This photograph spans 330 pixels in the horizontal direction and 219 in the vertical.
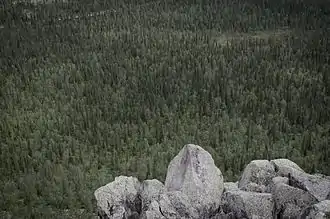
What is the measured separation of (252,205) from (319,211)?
1.22 m

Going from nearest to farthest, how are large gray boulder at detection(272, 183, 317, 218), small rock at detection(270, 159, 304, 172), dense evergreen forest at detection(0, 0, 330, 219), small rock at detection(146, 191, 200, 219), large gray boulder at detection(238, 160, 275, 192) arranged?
large gray boulder at detection(272, 183, 317, 218)
small rock at detection(146, 191, 200, 219)
large gray boulder at detection(238, 160, 275, 192)
small rock at detection(270, 159, 304, 172)
dense evergreen forest at detection(0, 0, 330, 219)

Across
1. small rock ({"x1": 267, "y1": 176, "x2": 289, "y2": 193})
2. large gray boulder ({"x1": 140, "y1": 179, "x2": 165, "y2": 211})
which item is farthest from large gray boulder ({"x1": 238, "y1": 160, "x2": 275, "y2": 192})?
large gray boulder ({"x1": 140, "y1": 179, "x2": 165, "y2": 211})

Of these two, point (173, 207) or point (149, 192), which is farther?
point (149, 192)

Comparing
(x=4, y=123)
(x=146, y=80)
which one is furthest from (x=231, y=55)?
(x=4, y=123)

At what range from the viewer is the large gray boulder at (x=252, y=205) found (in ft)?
23.7

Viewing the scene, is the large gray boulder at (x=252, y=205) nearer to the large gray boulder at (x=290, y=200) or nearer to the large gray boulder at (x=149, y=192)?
the large gray boulder at (x=290, y=200)

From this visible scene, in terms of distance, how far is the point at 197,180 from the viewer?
762 cm

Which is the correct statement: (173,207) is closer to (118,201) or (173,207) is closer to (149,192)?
(149,192)

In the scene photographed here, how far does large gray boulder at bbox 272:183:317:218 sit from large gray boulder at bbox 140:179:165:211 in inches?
82.7

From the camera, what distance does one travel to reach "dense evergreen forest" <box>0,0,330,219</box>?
1073 centimetres

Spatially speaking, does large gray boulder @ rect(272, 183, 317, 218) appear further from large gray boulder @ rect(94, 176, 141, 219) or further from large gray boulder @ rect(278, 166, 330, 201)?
large gray boulder @ rect(94, 176, 141, 219)

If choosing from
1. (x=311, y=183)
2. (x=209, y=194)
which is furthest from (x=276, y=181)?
(x=209, y=194)

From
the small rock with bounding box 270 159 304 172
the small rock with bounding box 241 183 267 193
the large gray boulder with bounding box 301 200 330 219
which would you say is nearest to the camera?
the large gray boulder with bounding box 301 200 330 219

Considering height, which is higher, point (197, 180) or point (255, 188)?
point (197, 180)
